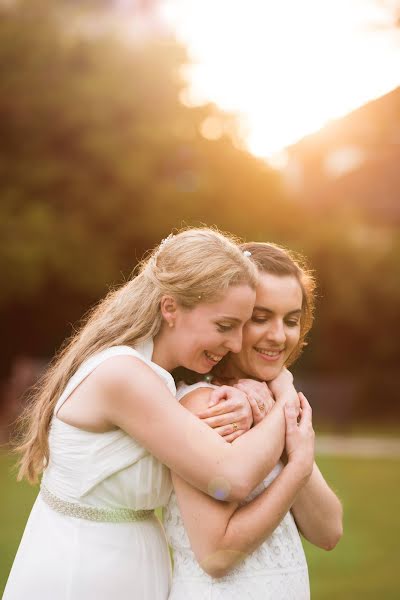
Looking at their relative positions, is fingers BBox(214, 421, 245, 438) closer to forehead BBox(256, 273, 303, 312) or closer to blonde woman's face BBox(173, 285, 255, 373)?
blonde woman's face BBox(173, 285, 255, 373)

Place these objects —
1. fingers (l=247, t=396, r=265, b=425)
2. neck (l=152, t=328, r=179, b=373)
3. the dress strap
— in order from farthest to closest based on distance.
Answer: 1. neck (l=152, t=328, r=179, b=373)
2. fingers (l=247, t=396, r=265, b=425)
3. the dress strap

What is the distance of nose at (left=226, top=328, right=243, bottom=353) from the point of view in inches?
121

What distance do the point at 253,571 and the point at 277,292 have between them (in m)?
1.07

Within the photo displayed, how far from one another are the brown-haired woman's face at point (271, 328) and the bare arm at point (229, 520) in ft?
1.99

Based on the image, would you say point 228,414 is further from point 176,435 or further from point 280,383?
point 280,383

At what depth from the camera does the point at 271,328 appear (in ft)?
10.6

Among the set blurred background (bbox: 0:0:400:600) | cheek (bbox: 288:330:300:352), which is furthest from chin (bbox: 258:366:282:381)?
blurred background (bbox: 0:0:400:600)

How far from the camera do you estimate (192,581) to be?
2855 mm

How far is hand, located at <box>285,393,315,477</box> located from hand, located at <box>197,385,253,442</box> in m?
0.15

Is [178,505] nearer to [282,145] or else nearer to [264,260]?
[264,260]

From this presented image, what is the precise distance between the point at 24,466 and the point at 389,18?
266 inches

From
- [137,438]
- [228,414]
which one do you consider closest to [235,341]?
[228,414]

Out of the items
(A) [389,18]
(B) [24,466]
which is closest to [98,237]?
(A) [389,18]

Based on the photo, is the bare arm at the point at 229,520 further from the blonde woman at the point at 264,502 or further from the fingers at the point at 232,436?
the fingers at the point at 232,436
